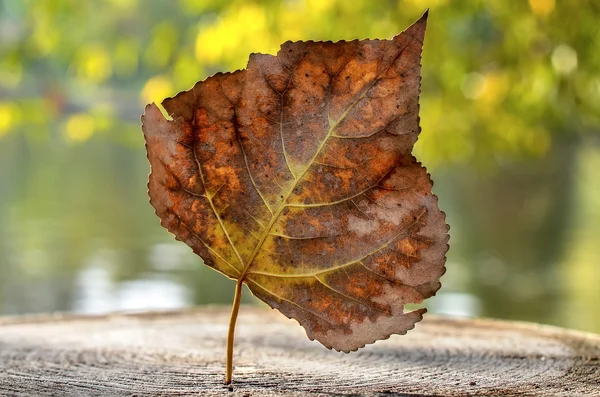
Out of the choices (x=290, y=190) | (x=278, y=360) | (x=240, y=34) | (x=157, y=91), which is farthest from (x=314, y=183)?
(x=157, y=91)

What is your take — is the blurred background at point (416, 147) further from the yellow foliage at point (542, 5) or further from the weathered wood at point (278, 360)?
the weathered wood at point (278, 360)

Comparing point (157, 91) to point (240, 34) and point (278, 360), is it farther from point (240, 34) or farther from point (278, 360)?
point (278, 360)

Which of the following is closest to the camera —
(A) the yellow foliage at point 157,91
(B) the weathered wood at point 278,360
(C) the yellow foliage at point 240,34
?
(B) the weathered wood at point 278,360

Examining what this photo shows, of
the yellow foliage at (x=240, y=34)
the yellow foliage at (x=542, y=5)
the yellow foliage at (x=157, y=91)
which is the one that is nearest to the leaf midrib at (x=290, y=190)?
the yellow foliage at (x=542, y=5)

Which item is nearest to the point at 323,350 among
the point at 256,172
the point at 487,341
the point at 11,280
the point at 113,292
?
the point at 487,341

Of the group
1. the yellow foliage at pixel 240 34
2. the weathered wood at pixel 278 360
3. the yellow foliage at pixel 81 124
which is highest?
the yellow foliage at pixel 240 34

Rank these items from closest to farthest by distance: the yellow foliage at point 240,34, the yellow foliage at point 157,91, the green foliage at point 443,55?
1. the green foliage at point 443,55
2. the yellow foliage at point 240,34
3. the yellow foliage at point 157,91

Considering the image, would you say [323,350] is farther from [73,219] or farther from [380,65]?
[73,219]
